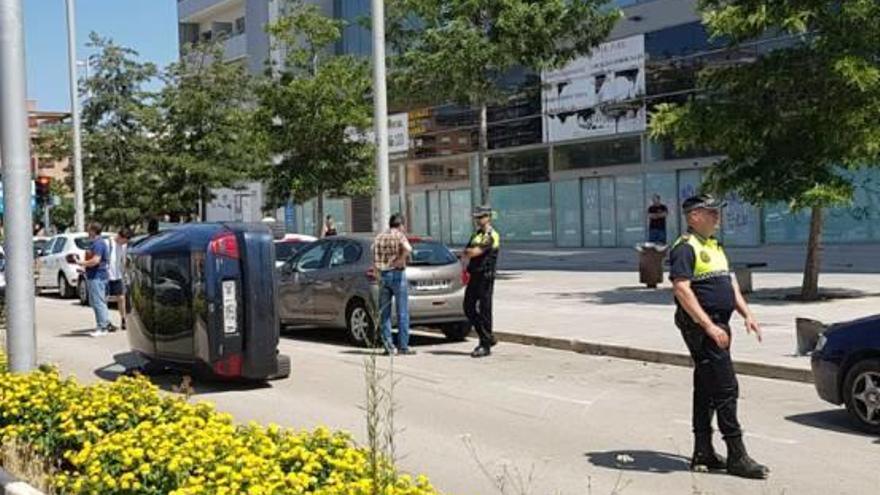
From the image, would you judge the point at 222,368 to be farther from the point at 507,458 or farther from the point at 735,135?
the point at 735,135

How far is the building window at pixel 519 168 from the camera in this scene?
121ft

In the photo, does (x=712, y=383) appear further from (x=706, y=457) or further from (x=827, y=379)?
(x=827, y=379)

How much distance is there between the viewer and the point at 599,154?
3447 cm

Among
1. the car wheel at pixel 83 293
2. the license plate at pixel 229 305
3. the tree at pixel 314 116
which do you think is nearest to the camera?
the license plate at pixel 229 305

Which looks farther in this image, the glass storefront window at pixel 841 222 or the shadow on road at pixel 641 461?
the glass storefront window at pixel 841 222

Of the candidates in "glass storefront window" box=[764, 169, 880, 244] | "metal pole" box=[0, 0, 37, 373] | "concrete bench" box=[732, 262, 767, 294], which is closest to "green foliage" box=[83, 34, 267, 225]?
"glass storefront window" box=[764, 169, 880, 244]

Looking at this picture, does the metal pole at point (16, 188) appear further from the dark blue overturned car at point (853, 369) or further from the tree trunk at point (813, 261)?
the tree trunk at point (813, 261)

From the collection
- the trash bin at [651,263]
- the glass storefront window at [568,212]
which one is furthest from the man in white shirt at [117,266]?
the glass storefront window at [568,212]

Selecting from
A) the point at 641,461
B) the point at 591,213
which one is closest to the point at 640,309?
the point at 641,461

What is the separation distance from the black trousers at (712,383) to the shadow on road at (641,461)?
1.18 ft

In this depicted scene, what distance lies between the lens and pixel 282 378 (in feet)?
38.0

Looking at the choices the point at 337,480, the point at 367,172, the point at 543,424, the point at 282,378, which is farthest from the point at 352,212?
the point at 337,480

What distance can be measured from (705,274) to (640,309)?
994cm

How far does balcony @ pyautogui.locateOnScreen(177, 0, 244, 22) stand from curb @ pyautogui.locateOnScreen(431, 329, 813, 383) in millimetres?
45676
